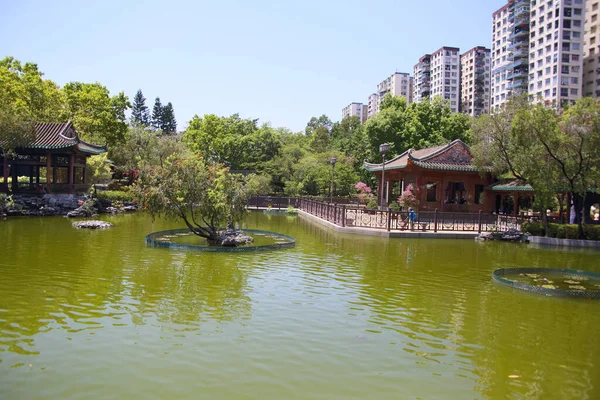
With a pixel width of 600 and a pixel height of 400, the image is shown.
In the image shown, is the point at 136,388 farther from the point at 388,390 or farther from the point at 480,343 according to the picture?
A: the point at 480,343

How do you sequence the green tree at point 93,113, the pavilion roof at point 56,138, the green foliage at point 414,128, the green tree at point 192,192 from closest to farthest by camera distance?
1. the green tree at point 192,192
2. the pavilion roof at point 56,138
3. the green tree at point 93,113
4. the green foliage at point 414,128

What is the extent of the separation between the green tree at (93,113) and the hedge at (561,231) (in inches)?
1132

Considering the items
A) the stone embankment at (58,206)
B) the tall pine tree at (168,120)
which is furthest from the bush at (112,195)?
the tall pine tree at (168,120)

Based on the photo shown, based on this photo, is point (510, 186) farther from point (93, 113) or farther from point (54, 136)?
point (93, 113)

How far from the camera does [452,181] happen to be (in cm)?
2698

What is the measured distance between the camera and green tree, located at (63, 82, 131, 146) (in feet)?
111

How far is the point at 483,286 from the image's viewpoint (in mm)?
9766

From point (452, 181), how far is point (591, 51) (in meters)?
42.4

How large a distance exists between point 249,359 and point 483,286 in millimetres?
6247

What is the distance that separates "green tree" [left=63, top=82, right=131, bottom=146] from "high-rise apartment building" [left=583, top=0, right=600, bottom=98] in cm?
5246

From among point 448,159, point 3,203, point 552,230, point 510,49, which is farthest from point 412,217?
point 510,49

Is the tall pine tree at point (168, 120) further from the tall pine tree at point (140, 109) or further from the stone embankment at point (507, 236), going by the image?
the stone embankment at point (507, 236)

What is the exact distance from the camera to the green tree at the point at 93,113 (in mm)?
33688

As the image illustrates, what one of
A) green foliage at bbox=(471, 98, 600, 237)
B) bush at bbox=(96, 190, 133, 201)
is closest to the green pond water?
green foliage at bbox=(471, 98, 600, 237)
